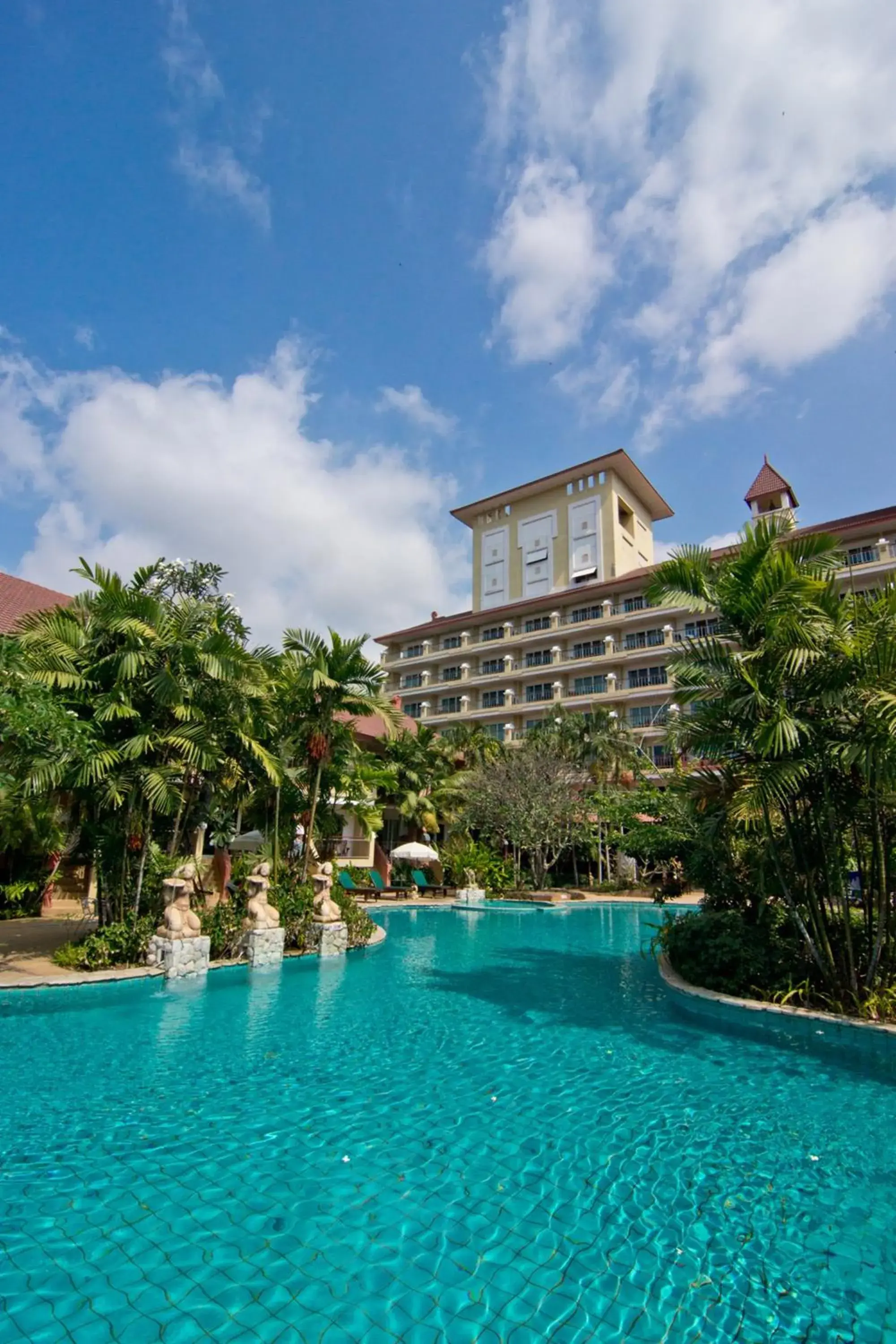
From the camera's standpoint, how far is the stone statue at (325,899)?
13.9 metres

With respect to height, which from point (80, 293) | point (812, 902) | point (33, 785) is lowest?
point (812, 902)

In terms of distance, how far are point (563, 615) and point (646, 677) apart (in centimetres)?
843

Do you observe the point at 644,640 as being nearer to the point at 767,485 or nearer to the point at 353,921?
the point at 767,485

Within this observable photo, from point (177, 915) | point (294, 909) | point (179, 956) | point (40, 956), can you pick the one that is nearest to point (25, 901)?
point (40, 956)

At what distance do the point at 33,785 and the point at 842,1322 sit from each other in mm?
10402

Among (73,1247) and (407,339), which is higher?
(407,339)

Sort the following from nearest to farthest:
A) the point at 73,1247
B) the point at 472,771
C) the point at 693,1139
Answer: the point at 73,1247 → the point at 693,1139 → the point at 472,771

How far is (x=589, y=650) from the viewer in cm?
4862

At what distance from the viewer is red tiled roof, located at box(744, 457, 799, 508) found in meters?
49.9

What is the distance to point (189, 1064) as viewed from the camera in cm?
731

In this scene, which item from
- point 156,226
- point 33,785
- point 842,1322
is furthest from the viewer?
point 156,226

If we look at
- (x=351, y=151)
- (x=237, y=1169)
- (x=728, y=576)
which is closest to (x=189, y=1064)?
(x=237, y=1169)

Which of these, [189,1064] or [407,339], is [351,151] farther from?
[189,1064]

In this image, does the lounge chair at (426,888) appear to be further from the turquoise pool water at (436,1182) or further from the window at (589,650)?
the window at (589,650)
